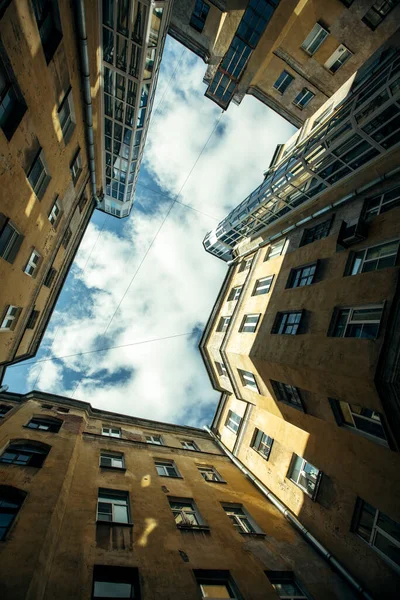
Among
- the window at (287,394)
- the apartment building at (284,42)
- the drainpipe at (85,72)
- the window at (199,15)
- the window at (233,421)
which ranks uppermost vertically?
the window at (199,15)

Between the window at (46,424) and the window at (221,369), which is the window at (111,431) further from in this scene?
the window at (221,369)

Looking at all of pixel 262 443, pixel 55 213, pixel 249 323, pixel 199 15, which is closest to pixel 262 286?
pixel 249 323

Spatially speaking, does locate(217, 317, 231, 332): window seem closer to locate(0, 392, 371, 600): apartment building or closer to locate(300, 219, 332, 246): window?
locate(300, 219, 332, 246): window

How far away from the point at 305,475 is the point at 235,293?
45.7 ft

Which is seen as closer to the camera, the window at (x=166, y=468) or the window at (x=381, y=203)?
the window at (x=381, y=203)

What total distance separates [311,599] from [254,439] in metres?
8.71

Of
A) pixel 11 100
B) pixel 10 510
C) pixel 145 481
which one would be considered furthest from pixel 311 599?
pixel 11 100

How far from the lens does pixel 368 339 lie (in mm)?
9664

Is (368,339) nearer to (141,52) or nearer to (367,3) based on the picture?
(141,52)

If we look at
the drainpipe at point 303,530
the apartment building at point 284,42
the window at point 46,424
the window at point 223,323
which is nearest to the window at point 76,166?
the window at point 46,424

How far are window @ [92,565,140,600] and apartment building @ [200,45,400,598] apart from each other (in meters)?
8.20

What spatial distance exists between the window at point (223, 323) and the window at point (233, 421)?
6.70 meters

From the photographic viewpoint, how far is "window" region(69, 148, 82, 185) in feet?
49.6

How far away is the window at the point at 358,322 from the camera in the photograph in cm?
990
